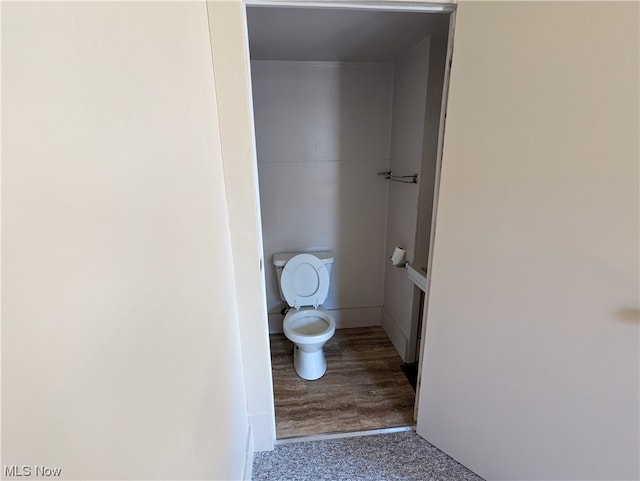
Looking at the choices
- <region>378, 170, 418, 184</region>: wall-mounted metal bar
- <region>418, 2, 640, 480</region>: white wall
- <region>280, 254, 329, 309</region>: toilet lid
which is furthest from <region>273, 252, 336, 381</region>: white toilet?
<region>418, 2, 640, 480</region>: white wall

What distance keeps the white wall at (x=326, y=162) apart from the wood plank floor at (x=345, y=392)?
45cm

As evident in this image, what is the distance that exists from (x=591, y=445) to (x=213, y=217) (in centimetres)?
144

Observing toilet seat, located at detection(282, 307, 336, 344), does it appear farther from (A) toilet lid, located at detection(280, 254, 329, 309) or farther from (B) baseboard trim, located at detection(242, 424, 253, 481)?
(B) baseboard trim, located at detection(242, 424, 253, 481)

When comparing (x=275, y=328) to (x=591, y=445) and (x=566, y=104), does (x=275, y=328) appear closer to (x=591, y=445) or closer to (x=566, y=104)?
(x=591, y=445)

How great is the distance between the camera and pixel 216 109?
3.76ft

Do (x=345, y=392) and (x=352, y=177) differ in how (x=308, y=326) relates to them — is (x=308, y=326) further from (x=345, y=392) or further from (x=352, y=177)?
(x=352, y=177)

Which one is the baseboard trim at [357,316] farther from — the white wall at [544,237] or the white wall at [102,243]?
the white wall at [102,243]

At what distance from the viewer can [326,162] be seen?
2311 mm

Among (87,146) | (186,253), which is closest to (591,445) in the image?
(186,253)

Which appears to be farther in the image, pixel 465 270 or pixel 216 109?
pixel 465 270

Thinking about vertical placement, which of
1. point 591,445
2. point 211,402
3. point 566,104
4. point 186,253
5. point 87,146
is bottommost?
point 591,445

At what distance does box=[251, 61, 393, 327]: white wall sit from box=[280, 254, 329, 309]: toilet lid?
0.21 metres

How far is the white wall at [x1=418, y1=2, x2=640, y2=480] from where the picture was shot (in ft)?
2.83

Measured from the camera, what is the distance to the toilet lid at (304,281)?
89.0 inches
